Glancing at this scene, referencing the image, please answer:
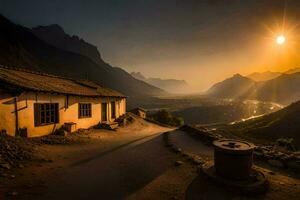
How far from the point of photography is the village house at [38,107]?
12.2 metres

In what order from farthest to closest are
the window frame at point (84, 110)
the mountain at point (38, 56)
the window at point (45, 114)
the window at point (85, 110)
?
the mountain at point (38, 56)
the window at point (85, 110)
the window frame at point (84, 110)
the window at point (45, 114)

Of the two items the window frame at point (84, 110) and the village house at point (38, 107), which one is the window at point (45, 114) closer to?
the village house at point (38, 107)

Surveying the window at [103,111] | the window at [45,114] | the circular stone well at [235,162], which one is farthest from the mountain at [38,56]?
the circular stone well at [235,162]

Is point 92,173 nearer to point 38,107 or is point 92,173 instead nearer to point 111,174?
point 111,174

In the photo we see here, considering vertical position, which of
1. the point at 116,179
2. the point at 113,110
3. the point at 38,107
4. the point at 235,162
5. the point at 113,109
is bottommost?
the point at 116,179

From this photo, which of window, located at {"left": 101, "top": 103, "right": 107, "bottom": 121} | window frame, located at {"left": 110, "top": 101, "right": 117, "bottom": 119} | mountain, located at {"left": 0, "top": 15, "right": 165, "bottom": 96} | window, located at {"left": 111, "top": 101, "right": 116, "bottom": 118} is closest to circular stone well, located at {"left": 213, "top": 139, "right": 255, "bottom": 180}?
window, located at {"left": 101, "top": 103, "right": 107, "bottom": 121}

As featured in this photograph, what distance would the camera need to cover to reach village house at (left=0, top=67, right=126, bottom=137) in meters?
12.2

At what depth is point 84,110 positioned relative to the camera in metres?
19.6

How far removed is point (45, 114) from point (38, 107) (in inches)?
36.2

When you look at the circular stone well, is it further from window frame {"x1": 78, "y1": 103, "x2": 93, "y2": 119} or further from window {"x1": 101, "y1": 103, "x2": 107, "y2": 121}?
window {"x1": 101, "y1": 103, "x2": 107, "y2": 121}

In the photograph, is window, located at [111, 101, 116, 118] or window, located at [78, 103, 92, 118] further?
window, located at [111, 101, 116, 118]

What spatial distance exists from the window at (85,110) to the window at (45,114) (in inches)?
126

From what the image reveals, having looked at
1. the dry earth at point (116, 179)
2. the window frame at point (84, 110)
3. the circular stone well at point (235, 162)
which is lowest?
the dry earth at point (116, 179)

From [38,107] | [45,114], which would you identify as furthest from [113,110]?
[38,107]
